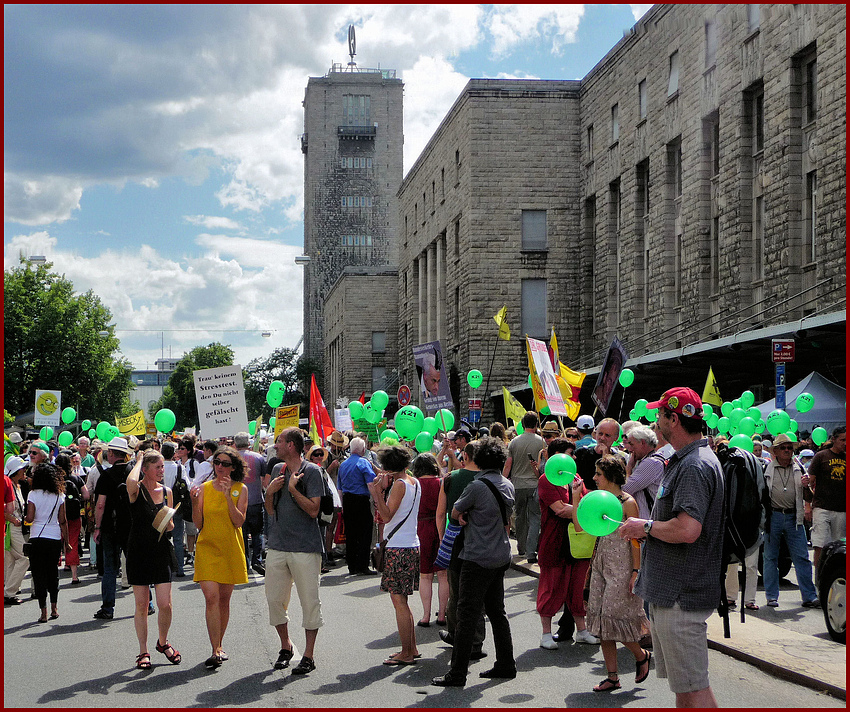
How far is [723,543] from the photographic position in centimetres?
564

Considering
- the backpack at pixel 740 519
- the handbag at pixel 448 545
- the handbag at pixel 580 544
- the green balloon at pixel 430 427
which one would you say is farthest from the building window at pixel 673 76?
the backpack at pixel 740 519

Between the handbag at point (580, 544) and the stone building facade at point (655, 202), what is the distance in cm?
1115

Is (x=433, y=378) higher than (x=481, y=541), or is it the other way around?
(x=433, y=378)

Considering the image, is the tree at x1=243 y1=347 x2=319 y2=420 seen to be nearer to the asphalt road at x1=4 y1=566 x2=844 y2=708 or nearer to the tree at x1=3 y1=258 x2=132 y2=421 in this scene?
the tree at x1=3 y1=258 x2=132 y2=421

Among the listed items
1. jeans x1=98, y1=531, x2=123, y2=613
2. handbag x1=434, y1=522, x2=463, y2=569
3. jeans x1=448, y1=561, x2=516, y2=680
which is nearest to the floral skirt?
handbag x1=434, y1=522, x2=463, y2=569

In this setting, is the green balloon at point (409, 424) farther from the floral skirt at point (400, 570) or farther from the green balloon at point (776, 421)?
the floral skirt at point (400, 570)

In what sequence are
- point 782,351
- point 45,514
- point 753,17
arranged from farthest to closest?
point 753,17, point 782,351, point 45,514

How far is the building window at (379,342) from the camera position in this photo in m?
80.4

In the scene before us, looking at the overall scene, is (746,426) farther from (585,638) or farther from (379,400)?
(379,400)

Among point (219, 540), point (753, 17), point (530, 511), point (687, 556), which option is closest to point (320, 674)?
point (219, 540)

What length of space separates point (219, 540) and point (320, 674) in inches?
52.9

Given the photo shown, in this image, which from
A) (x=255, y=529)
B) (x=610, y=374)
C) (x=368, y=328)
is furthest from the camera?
(x=368, y=328)

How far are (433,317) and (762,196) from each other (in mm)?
30753

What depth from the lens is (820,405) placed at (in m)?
18.0
